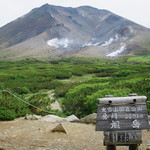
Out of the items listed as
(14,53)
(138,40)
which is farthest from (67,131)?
(138,40)

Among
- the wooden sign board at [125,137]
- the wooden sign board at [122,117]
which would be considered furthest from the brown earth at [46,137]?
the wooden sign board at [122,117]

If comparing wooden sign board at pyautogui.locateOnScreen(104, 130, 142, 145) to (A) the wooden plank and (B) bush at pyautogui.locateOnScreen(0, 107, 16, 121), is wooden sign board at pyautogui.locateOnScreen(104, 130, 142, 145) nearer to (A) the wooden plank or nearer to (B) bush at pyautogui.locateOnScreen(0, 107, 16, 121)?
(A) the wooden plank

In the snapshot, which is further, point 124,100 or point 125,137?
point 124,100

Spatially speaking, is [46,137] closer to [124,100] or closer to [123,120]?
[123,120]

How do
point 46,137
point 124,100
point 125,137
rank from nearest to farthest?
point 125,137 < point 124,100 < point 46,137

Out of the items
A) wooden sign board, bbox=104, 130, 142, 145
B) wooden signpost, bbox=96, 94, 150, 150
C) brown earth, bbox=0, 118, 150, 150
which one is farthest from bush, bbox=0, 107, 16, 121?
wooden sign board, bbox=104, 130, 142, 145

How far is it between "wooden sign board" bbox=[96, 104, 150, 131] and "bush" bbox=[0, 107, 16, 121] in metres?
6.68

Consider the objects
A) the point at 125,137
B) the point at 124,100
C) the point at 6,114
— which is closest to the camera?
the point at 125,137

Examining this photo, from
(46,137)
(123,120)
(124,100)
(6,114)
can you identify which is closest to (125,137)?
(123,120)

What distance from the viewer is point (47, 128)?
34.0 feet

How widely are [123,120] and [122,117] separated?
7 centimetres

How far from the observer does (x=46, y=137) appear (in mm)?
9391

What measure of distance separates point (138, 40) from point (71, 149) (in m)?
191

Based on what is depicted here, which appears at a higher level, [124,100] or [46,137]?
[124,100]
